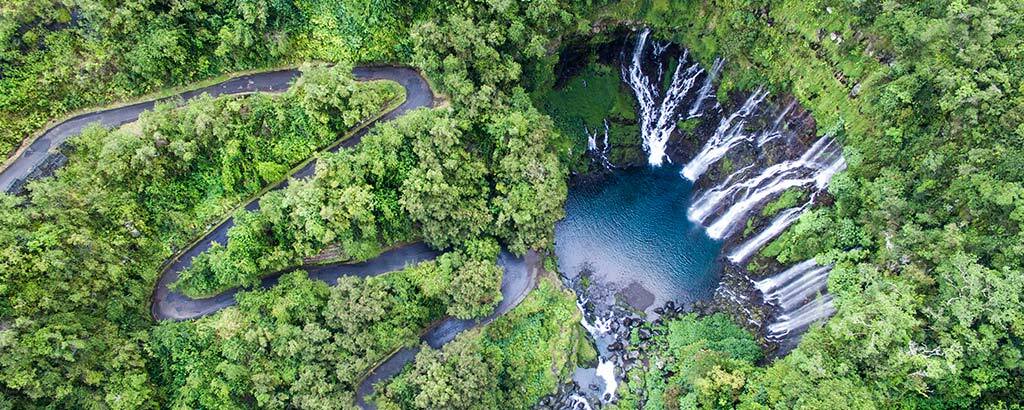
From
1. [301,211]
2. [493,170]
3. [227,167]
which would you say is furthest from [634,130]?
[227,167]

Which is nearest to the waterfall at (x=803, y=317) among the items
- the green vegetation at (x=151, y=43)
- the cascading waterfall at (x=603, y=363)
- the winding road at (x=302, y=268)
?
the cascading waterfall at (x=603, y=363)

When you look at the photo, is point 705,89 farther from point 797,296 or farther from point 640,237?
point 797,296

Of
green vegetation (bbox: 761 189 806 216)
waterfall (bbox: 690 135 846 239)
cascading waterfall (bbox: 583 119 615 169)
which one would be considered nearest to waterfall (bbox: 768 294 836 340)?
green vegetation (bbox: 761 189 806 216)

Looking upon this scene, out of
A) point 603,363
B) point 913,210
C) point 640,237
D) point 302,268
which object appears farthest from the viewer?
point 640,237

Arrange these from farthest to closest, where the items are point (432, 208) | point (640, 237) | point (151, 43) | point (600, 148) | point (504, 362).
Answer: point (600, 148) → point (640, 237) → point (504, 362) → point (432, 208) → point (151, 43)

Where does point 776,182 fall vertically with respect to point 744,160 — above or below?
below

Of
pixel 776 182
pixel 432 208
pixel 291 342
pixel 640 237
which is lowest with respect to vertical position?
pixel 291 342

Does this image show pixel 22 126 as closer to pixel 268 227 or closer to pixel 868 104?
pixel 268 227

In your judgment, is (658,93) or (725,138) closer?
(725,138)

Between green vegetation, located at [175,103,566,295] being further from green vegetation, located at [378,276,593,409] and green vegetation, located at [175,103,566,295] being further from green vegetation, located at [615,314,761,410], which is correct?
green vegetation, located at [615,314,761,410]

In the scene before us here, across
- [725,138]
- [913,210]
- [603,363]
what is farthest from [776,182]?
[603,363]
